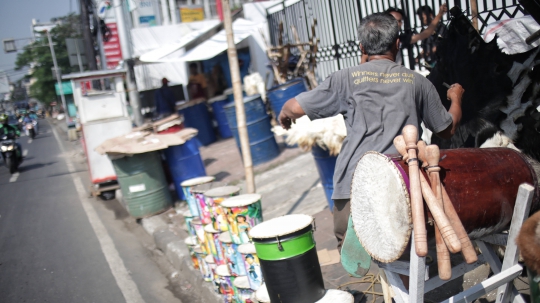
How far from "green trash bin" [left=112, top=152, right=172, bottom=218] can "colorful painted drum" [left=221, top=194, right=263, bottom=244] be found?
3.75 metres

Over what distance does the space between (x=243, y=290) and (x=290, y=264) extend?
1026 mm

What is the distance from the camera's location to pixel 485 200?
214cm

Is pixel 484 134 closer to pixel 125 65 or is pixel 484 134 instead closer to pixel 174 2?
pixel 125 65

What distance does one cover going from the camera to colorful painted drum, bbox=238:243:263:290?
362cm

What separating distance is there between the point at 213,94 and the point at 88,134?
23.8ft

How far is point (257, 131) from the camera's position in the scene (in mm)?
8867

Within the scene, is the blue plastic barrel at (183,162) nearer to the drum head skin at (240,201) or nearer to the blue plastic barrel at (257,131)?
the blue plastic barrel at (257,131)

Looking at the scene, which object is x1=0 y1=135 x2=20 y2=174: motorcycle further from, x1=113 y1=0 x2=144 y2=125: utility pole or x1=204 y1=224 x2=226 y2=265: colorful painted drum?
x1=204 y1=224 x2=226 y2=265: colorful painted drum

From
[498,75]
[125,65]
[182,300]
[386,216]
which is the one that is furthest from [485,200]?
[125,65]

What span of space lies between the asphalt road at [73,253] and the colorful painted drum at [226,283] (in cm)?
88

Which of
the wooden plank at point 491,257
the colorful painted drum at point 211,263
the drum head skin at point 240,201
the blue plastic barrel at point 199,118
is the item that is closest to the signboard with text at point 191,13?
the blue plastic barrel at point 199,118

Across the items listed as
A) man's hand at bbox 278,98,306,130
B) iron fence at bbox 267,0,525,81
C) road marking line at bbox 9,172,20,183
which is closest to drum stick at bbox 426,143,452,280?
man's hand at bbox 278,98,306,130

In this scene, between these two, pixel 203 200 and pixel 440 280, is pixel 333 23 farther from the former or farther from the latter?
pixel 440 280

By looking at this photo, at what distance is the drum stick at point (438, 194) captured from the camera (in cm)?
189
